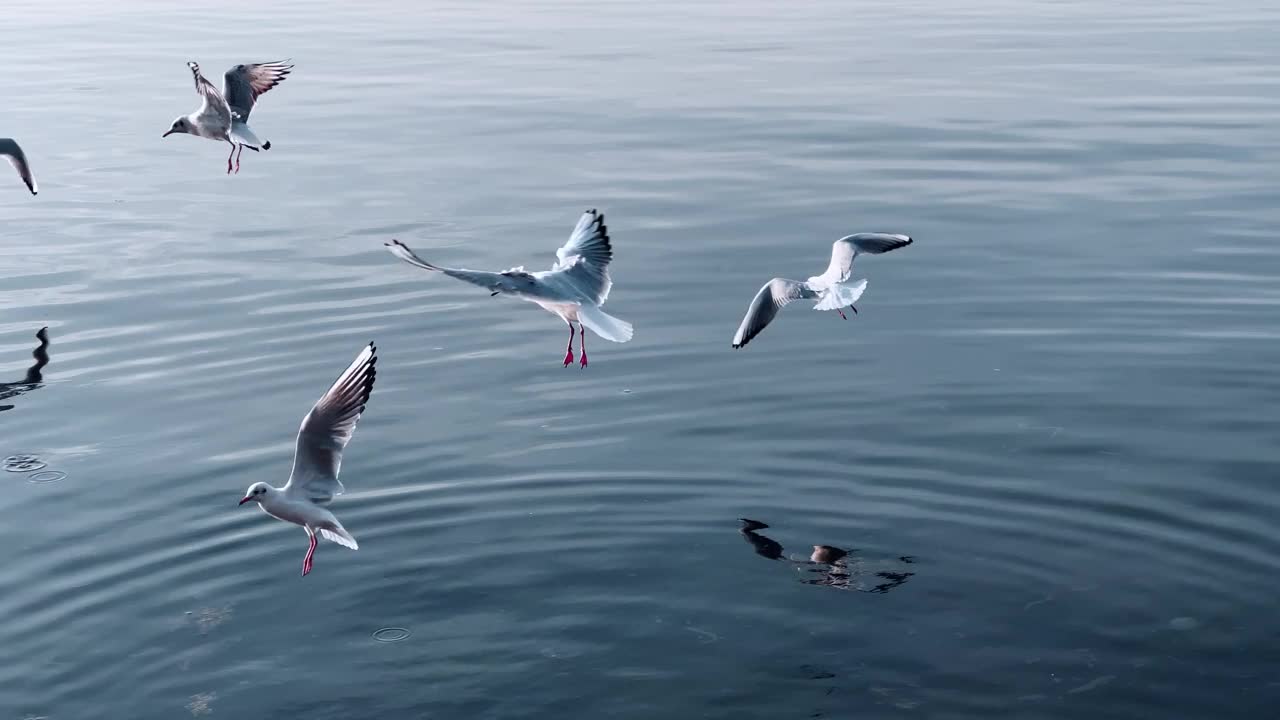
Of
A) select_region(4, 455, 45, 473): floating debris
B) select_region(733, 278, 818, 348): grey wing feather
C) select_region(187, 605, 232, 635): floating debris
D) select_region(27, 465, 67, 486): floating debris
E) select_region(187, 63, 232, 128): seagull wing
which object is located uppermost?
select_region(187, 63, 232, 128): seagull wing

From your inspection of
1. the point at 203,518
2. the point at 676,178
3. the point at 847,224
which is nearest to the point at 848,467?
the point at 203,518

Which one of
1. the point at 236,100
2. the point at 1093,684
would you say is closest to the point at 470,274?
the point at 1093,684

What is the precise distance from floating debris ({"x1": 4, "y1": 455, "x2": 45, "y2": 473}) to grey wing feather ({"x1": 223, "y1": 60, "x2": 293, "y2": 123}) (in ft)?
22.8

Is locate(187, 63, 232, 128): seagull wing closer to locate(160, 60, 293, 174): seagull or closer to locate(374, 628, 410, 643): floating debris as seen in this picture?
locate(160, 60, 293, 174): seagull

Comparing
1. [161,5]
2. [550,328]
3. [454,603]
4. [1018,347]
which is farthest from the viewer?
[161,5]

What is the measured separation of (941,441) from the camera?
51.9ft

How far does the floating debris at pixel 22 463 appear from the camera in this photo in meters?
15.8

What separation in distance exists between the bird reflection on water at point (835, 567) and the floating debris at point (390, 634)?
311cm

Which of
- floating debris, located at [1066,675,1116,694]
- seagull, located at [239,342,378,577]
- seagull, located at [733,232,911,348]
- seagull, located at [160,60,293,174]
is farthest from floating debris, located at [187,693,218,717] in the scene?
seagull, located at [160,60,293,174]

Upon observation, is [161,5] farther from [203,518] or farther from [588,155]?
[203,518]

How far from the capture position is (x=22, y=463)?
Answer: 15.9 metres

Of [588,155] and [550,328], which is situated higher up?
[588,155]

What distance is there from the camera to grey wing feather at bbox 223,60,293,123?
21438mm

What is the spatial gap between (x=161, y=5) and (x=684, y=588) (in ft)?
235
